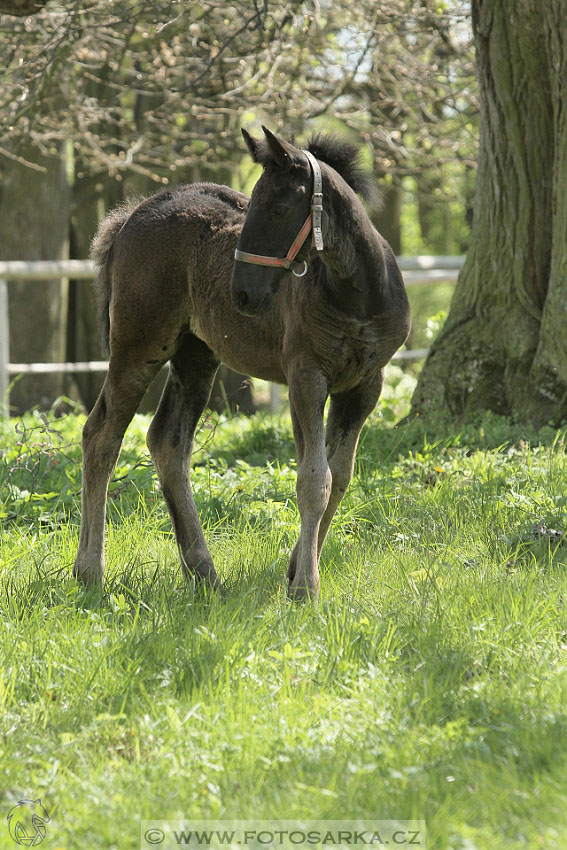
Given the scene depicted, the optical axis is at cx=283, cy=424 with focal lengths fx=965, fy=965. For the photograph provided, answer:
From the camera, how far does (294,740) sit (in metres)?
2.98

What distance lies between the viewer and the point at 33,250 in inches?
499

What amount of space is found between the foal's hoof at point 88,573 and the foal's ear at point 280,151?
82.9 inches

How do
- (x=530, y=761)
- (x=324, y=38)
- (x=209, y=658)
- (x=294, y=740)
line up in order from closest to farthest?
(x=530, y=761) < (x=294, y=740) < (x=209, y=658) < (x=324, y=38)

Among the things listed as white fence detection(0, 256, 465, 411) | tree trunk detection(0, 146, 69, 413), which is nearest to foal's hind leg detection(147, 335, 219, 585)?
white fence detection(0, 256, 465, 411)

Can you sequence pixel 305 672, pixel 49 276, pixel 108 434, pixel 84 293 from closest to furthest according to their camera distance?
1. pixel 305 672
2. pixel 108 434
3. pixel 49 276
4. pixel 84 293

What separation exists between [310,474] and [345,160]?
1.46 meters

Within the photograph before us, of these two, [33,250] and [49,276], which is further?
[33,250]

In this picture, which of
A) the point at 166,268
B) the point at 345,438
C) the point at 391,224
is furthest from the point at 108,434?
the point at 391,224

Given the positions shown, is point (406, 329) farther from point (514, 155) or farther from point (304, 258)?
point (514, 155)

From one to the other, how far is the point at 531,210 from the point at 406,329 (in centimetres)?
335

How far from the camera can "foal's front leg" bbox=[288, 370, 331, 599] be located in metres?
4.19

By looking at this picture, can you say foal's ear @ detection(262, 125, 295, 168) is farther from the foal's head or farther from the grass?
the grass

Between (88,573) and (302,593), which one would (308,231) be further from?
(88,573)

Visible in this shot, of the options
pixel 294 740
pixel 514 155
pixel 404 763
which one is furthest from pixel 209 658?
pixel 514 155
